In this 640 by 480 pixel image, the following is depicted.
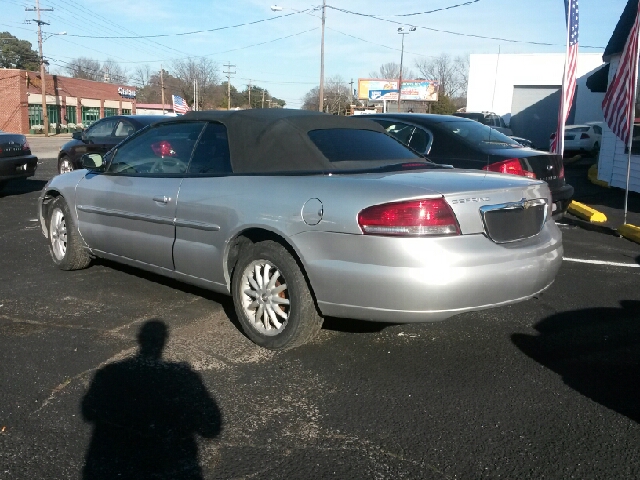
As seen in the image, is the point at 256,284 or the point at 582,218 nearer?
the point at 256,284

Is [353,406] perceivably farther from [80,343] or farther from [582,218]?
[582,218]

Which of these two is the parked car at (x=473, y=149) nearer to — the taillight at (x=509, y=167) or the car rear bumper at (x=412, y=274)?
the taillight at (x=509, y=167)

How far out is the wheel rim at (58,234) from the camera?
639cm

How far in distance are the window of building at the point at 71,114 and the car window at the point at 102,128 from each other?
172ft

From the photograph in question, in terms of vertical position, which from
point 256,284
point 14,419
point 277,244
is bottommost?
point 14,419

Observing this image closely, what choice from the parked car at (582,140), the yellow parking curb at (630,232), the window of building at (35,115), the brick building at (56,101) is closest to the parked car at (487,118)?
the parked car at (582,140)

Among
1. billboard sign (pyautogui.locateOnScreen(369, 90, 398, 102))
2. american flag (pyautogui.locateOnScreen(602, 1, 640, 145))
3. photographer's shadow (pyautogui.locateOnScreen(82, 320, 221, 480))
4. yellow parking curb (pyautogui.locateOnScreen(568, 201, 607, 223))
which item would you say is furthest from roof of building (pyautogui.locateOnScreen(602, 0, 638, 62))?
billboard sign (pyautogui.locateOnScreen(369, 90, 398, 102))

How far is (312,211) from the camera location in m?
4.00

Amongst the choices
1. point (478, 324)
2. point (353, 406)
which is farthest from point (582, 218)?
point (353, 406)

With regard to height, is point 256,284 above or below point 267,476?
above

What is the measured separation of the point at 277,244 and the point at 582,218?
7941mm

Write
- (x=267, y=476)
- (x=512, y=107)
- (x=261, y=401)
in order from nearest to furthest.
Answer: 1. (x=267, y=476)
2. (x=261, y=401)
3. (x=512, y=107)

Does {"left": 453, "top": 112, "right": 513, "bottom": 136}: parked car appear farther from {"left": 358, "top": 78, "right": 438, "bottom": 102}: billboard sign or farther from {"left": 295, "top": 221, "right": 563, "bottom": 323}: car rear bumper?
{"left": 358, "top": 78, "right": 438, "bottom": 102}: billboard sign

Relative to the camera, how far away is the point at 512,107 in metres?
39.5
